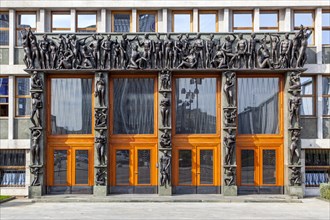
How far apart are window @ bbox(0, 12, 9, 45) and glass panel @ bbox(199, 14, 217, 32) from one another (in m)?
11.1

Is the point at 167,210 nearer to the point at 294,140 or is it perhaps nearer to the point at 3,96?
the point at 294,140

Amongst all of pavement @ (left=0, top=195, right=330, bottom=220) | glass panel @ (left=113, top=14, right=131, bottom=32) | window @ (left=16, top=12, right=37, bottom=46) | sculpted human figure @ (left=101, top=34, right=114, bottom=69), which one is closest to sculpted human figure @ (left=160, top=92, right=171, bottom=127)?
sculpted human figure @ (left=101, top=34, right=114, bottom=69)

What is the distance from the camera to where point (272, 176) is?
A: 83.1 ft

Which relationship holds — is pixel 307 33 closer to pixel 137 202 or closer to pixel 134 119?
pixel 134 119

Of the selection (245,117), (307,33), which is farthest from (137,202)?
(307,33)

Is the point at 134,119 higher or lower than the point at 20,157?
higher

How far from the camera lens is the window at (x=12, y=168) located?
26578mm

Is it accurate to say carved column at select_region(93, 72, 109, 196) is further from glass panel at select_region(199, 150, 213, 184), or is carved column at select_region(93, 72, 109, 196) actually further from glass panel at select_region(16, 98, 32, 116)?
glass panel at select_region(199, 150, 213, 184)

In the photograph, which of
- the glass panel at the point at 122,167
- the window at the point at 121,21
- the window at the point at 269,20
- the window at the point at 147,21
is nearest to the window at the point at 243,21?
the window at the point at 269,20

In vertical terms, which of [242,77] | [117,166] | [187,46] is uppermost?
[187,46]

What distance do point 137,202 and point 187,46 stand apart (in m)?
8.52

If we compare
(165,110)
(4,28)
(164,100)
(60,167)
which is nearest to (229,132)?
(165,110)

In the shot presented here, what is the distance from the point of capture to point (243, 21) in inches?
1056

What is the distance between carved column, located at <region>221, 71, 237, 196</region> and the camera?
24641 mm
